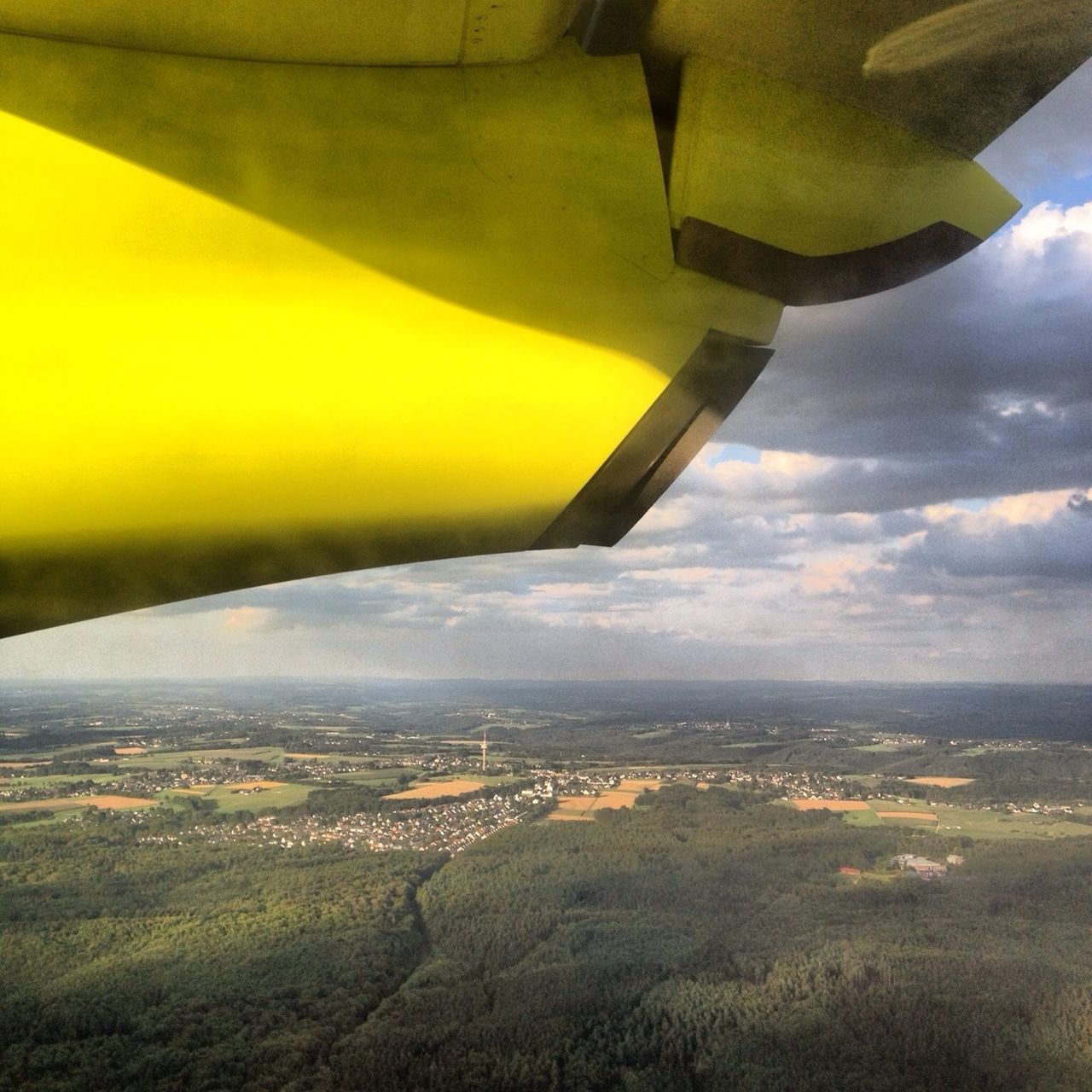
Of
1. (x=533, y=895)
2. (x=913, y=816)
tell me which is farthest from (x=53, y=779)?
(x=913, y=816)

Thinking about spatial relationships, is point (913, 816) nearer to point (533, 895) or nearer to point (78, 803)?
point (533, 895)

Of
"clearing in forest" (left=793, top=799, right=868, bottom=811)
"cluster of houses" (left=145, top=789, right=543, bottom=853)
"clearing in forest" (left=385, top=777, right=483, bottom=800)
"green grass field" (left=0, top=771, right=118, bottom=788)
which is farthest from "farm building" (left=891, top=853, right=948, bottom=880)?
"green grass field" (left=0, top=771, right=118, bottom=788)

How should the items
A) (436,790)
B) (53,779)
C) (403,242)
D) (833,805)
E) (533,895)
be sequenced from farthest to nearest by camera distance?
(833,805), (436,790), (533,895), (53,779), (403,242)

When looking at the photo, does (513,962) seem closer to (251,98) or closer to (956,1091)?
(956,1091)

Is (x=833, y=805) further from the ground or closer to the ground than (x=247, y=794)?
closer to the ground

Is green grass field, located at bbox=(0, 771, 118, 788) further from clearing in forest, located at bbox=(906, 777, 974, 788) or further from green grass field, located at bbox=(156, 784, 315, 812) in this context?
clearing in forest, located at bbox=(906, 777, 974, 788)

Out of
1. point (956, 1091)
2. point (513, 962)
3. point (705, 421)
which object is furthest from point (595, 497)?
point (513, 962)
